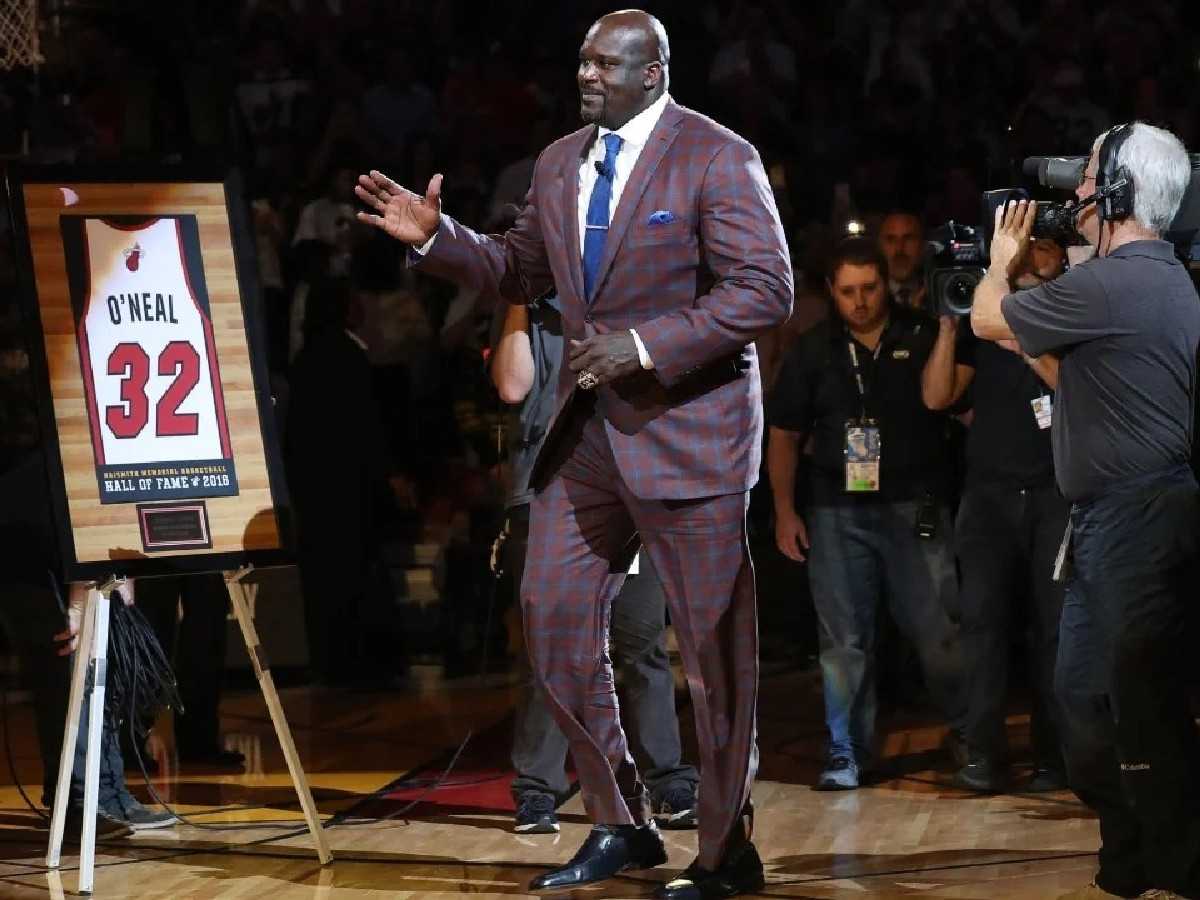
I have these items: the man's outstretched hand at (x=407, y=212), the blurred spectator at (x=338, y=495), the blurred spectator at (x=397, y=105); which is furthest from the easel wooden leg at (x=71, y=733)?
the blurred spectator at (x=397, y=105)

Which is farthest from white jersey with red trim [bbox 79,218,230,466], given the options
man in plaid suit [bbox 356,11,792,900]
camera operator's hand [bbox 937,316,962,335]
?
camera operator's hand [bbox 937,316,962,335]

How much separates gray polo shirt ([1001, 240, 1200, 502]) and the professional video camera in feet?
0.60

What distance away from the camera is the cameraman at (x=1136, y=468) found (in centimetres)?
424

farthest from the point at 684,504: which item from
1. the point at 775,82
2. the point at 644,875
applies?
the point at 775,82

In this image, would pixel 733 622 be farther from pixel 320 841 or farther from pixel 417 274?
pixel 417 274

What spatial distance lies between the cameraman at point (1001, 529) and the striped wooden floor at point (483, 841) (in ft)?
0.75

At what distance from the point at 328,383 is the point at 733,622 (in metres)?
4.52

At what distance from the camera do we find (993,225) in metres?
4.67

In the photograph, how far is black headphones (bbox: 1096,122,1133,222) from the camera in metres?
4.29

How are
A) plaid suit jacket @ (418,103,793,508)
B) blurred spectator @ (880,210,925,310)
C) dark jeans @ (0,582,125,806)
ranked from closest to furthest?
plaid suit jacket @ (418,103,793,508) < dark jeans @ (0,582,125,806) < blurred spectator @ (880,210,925,310)

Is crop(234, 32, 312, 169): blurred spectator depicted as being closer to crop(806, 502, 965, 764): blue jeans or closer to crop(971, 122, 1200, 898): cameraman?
crop(806, 502, 965, 764): blue jeans

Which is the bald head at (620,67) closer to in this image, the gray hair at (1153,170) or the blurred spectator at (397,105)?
the gray hair at (1153,170)

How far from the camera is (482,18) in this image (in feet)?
37.8

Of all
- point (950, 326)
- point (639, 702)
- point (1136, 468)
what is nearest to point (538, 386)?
point (639, 702)
